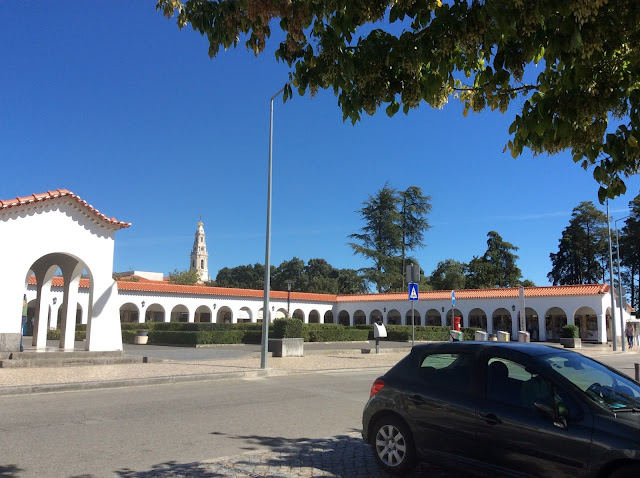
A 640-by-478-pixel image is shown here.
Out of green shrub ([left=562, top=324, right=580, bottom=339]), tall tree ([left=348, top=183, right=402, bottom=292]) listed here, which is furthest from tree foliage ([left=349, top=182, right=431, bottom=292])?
green shrub ([left=562, top=324, right=580, bottom=339])

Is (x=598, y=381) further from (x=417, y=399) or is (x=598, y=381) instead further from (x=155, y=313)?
(x=155, y=313)

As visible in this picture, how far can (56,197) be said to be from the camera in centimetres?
1653

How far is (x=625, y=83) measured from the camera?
4598mm

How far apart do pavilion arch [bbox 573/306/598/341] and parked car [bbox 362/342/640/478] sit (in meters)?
40.8

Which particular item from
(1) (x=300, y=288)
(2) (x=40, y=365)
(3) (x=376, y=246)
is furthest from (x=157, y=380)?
(1) (x=300, y=288)

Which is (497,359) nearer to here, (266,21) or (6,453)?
(266,21)

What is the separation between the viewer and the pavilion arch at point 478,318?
154 ft

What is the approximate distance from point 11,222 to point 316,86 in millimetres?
14454

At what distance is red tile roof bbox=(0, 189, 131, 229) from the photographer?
15.4m

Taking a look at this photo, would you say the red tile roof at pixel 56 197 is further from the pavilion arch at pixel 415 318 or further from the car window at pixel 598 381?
the pavilion arch at pixel 415 318

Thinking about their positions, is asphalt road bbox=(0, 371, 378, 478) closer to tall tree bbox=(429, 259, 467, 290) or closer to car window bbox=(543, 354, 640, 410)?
car window bbox=(543, 354, 640, 410)

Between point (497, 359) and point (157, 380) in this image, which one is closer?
point (497, 359)

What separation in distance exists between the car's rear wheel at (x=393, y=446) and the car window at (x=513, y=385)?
3.49 ft

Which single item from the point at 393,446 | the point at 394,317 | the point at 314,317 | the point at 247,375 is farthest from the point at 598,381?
the point at 314,317
